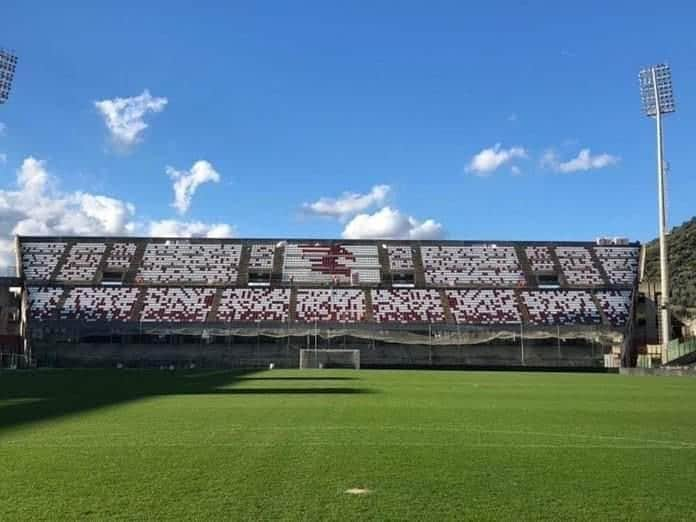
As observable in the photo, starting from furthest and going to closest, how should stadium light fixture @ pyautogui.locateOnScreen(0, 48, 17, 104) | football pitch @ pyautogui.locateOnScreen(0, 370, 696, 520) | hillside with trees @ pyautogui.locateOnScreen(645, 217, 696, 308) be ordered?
hillside with trees @ pyautogui.locateOnScreen(645, 217, 696, 308) < stadium light fixture @ pyautogui.locateOnScreen(0, 48, 17, 104) < football pitch @ pyautogui.locateOnScreen(0, 370, 696, 520)

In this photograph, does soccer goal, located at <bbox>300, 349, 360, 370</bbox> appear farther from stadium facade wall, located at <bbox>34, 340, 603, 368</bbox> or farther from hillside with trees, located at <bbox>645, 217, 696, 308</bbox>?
hillside with trees, located at <bbox>645, 217, 696, 308</bbox>

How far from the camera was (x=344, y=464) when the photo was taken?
7727mm

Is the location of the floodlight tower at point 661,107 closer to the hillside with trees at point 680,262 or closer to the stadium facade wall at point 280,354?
the stadium facade wall at point 280,354

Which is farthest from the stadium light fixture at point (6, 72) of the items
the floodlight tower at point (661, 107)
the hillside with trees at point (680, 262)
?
the hillside with trees at point (680, 262)

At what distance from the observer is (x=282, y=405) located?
16.0 metres

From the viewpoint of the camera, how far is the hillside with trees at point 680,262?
89.7 meters

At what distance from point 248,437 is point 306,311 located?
176 feet

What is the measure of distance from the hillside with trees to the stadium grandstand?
20.7 meters

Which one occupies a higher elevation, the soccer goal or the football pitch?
the football pitch

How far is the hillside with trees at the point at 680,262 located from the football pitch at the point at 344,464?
261ft

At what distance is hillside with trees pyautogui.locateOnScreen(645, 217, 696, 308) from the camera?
3533 inches

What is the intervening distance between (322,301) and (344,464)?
57.7 meters

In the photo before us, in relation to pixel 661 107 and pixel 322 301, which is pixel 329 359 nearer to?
pixel 322 301

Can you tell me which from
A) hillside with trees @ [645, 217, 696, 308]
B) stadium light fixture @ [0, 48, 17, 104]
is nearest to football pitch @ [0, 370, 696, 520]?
stadium light fixture @ [0, 48, 17, 104]
